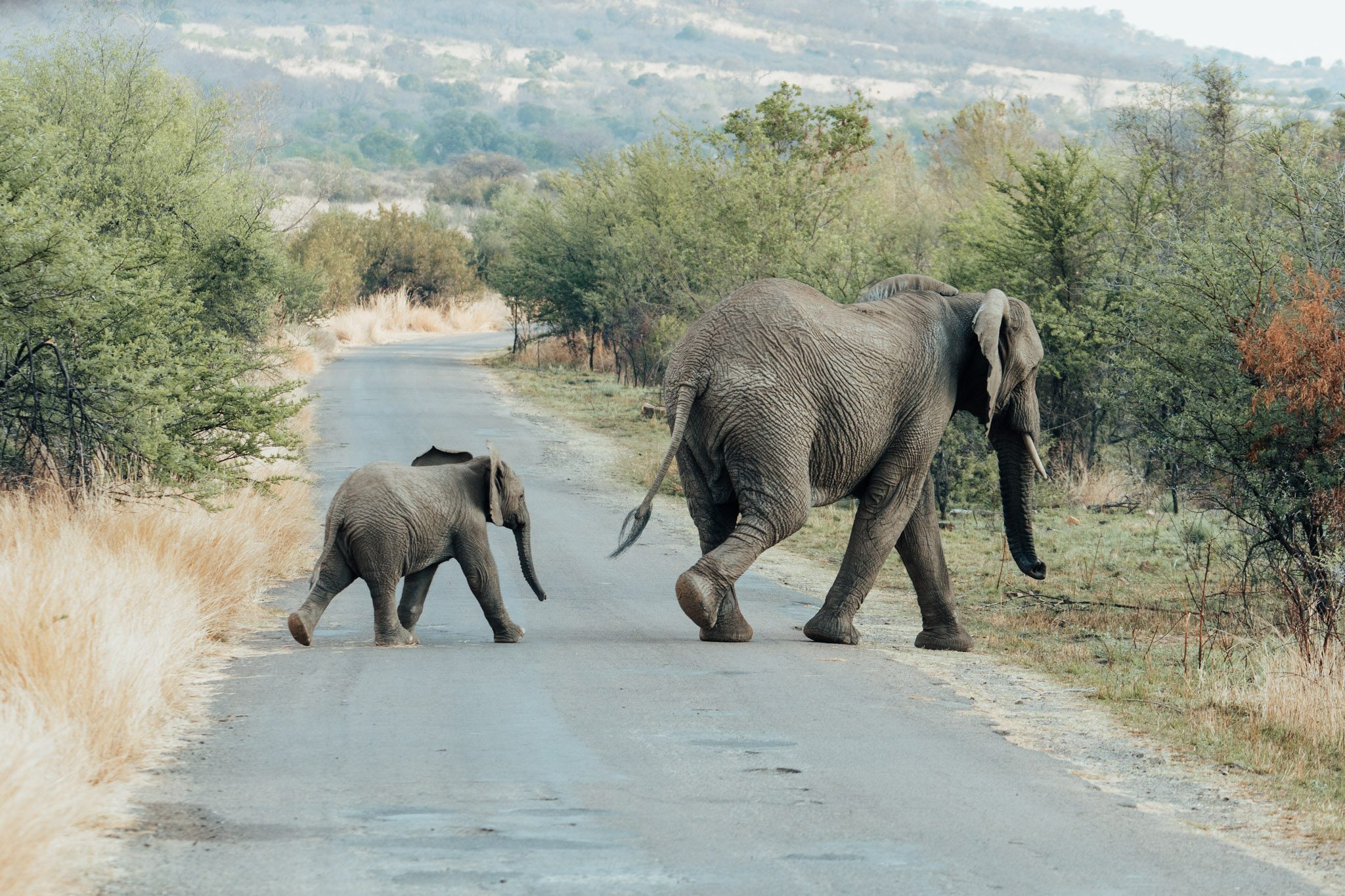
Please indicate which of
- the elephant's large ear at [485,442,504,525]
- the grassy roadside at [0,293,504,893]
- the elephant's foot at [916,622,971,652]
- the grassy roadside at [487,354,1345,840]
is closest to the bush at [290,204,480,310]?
the grassy roadside at [487,354,1345,840]

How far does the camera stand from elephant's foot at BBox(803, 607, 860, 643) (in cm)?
1095

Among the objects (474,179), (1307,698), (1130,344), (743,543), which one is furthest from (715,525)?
(474,179)

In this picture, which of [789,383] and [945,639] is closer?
[789,383]

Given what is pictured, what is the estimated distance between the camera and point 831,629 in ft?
35.9

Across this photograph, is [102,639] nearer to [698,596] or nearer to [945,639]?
[698,596]

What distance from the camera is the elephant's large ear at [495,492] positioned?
425 inches

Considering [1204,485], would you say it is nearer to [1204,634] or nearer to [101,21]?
[1204,634]

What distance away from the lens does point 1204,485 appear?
1513 cm

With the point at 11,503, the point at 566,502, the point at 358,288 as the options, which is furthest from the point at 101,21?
the point at 358,288

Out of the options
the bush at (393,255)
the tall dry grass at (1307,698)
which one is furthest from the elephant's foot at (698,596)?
the bush at (393,255)

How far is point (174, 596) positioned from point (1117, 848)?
628 centimetres

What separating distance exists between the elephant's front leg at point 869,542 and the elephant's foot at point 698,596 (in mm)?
1117

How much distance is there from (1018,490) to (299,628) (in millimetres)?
5585

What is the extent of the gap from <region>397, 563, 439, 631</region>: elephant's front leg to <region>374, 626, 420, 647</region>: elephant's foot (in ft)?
0.99
